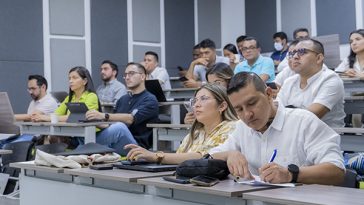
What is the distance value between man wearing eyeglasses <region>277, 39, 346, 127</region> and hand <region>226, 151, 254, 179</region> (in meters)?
1.60

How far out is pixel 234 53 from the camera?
815 centimetres

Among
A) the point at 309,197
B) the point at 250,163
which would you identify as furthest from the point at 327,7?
the point at 309,197

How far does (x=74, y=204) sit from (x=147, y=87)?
3.30 meters

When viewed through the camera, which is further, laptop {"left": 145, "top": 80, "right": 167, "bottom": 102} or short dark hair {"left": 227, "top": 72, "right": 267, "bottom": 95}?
laptop {"left": 145, "top": 80, "right": 167, "bottom": 102}

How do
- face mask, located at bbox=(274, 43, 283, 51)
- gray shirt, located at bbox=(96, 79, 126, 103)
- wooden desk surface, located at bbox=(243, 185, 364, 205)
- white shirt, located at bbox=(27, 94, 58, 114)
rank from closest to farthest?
wooden desk surface, located at bbox=(243, 185, 364, 205)
white shirt, located at bbox=(27, 94, 58, 114)
gray shirt, located at bbox=(96, 79, 126, 103)
face mask, located at bbox=(274, 43, 283, 51)

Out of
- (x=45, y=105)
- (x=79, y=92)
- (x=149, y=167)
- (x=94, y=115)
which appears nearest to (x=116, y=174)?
(x=149, y=167)

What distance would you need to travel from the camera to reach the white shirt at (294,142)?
1907 mm

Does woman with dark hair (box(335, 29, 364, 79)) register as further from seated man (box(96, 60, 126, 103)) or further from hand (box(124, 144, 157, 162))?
hand (box(124, 144, 157, 162))

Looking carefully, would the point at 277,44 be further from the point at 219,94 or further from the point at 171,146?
the point at 219,94

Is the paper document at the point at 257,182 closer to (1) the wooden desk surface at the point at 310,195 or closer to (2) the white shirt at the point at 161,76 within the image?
(1) the wooden desk surface at the point at 310,195

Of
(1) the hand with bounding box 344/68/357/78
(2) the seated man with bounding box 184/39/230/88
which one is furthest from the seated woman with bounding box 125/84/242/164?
(2) the seated man with bounding box 184/39/230/88

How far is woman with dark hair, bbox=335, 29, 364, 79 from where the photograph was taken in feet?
16.5

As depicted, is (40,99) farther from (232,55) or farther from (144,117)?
(232,55)

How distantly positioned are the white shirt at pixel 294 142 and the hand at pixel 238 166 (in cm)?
14
